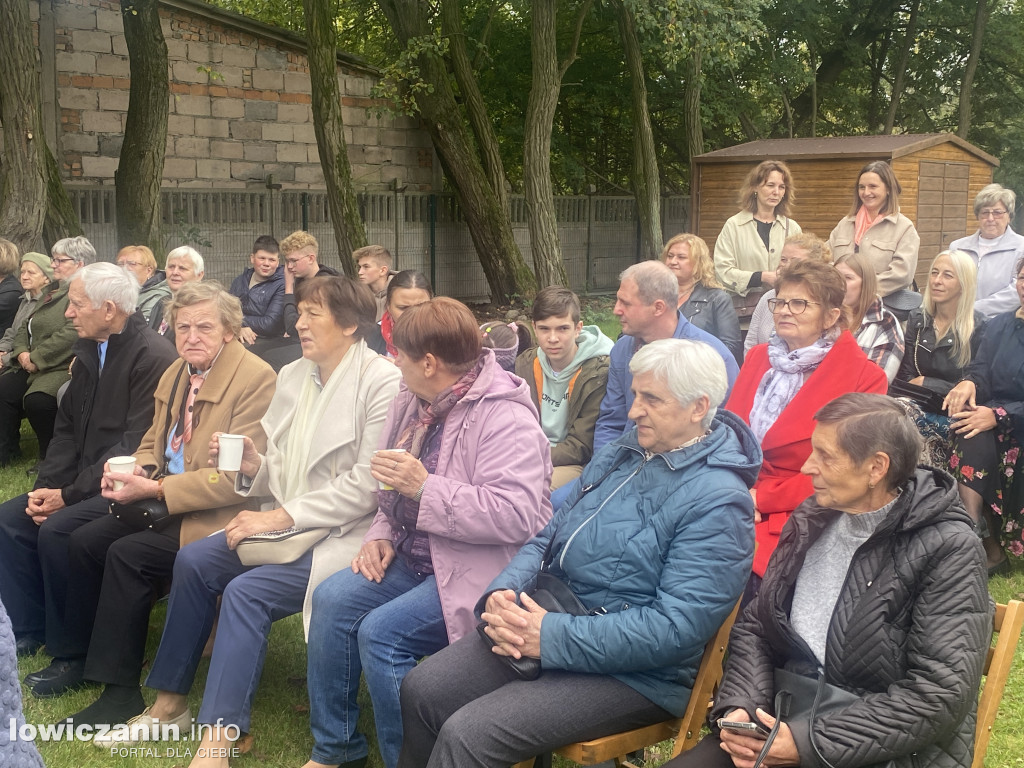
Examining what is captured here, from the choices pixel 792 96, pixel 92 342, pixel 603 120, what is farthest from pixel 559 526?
pixel 792 96

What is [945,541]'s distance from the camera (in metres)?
2.56

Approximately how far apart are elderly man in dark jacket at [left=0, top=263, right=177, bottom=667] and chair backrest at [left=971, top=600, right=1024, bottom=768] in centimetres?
347

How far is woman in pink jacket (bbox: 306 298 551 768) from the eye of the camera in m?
3.35

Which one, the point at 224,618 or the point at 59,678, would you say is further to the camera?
the point at 59,678

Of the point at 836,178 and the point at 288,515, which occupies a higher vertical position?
the point at 836,178

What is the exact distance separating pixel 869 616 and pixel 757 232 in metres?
4.73

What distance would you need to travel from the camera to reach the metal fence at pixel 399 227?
14609mm

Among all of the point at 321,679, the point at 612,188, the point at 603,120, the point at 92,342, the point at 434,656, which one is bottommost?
the point at 321,679

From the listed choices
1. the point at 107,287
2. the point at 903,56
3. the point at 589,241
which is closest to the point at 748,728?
the point at 107,287

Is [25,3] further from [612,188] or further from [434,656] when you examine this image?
[612,188]

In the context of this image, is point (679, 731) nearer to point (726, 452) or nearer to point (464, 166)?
point (726, 452)

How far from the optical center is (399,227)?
57.8ft

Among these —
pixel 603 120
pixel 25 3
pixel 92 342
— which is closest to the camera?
pixel 92 342

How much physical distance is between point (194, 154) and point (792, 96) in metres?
14.4
